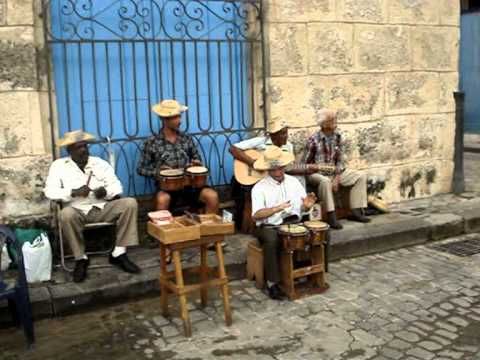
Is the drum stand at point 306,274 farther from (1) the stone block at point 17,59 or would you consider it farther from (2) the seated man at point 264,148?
(1) the stone block at point 17,59

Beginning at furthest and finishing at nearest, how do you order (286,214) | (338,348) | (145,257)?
(145,257), (286,214), (338,348)

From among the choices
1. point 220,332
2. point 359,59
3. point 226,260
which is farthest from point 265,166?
point 359,59

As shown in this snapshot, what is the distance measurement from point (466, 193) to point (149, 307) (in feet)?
16.3

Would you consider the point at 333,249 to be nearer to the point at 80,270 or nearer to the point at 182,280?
the point at 182,280

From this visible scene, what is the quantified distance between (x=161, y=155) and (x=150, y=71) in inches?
34.7

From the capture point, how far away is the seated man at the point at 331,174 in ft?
21.1

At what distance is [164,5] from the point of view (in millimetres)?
6258

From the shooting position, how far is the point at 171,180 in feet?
18.7

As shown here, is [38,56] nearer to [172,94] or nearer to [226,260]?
[172,94]

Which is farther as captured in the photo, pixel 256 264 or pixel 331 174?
pixel 331 174

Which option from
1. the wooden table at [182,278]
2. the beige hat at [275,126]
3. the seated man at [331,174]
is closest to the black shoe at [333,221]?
the seated man at [331,174]

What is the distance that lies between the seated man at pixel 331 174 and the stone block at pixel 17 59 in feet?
9.42

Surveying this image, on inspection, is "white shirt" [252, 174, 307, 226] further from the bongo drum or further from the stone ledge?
the stone ledge

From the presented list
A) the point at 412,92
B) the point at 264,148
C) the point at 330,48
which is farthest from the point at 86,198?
the point at 412,92
